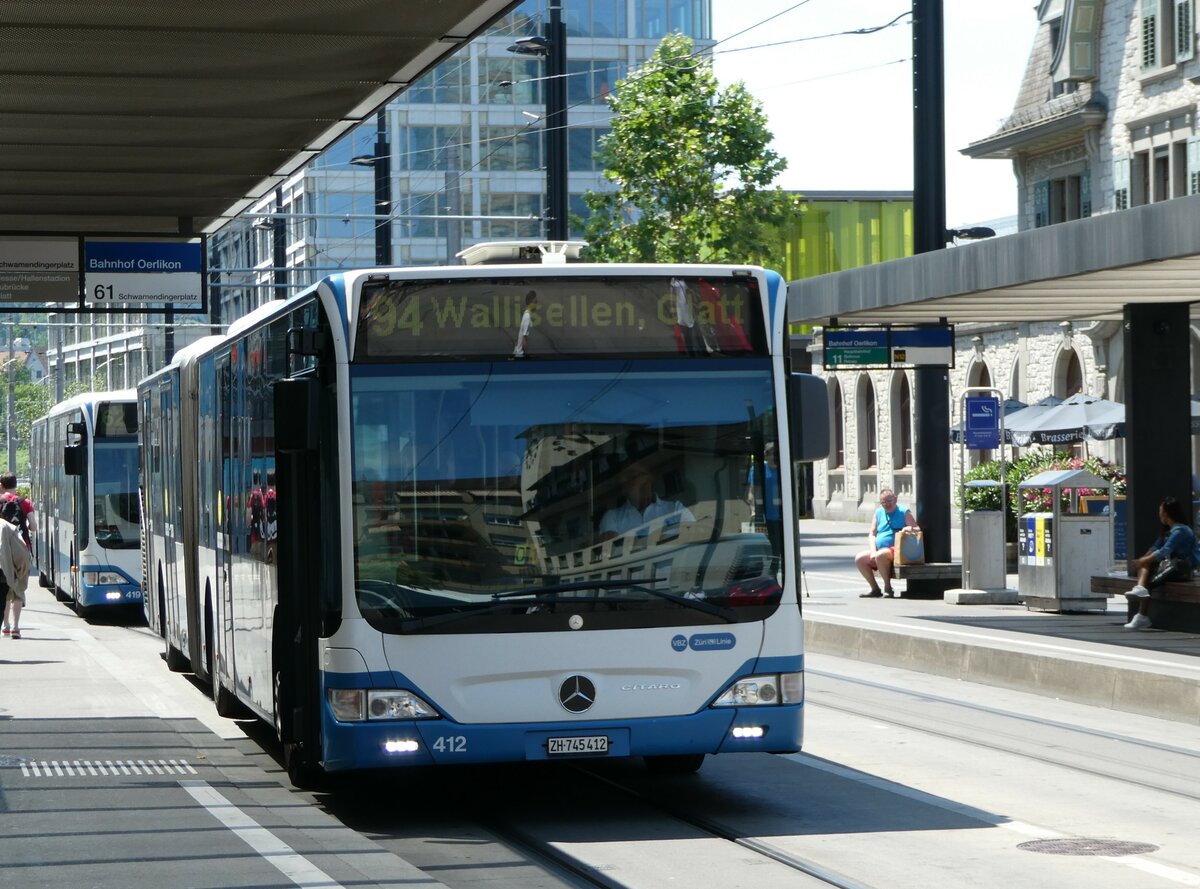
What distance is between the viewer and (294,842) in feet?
29.4

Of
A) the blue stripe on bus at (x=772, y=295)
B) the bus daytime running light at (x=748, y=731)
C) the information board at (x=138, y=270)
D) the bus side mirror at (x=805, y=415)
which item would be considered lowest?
the bus daytime running light at (x=748, y=731)

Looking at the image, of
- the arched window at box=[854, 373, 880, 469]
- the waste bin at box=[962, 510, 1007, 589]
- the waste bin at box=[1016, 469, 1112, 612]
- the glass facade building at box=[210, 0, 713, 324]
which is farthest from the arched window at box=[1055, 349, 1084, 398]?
the glass facade building at box=[210, 0, 713, 324]

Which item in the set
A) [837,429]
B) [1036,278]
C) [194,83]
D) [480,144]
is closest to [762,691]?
[194,83]

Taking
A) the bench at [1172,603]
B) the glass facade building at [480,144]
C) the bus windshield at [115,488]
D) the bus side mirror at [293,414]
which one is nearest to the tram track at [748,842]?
the bus side mirror at [293,414]

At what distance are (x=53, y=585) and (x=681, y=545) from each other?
2708 cm

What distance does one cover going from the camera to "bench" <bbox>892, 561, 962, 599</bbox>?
24.2 meters

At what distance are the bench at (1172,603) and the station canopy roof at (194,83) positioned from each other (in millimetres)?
8438

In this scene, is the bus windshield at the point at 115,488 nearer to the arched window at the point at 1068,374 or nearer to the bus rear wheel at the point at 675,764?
the bus rear wheel at the point at 675,764

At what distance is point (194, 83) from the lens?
43.1 ft

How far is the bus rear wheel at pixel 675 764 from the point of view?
448 inches

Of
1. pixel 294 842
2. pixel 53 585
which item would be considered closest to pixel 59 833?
pixel 294 842

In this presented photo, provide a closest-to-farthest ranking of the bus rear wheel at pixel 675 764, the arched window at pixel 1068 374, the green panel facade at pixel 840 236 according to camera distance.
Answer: the bus rear wheel at pixel 675 764 < the arched window at pixel 1068 374 < the green panel facade at pixel 840 236

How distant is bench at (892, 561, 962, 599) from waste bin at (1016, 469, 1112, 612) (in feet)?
8.83

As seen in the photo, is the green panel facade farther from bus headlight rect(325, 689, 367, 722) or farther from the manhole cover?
the manhole cover
